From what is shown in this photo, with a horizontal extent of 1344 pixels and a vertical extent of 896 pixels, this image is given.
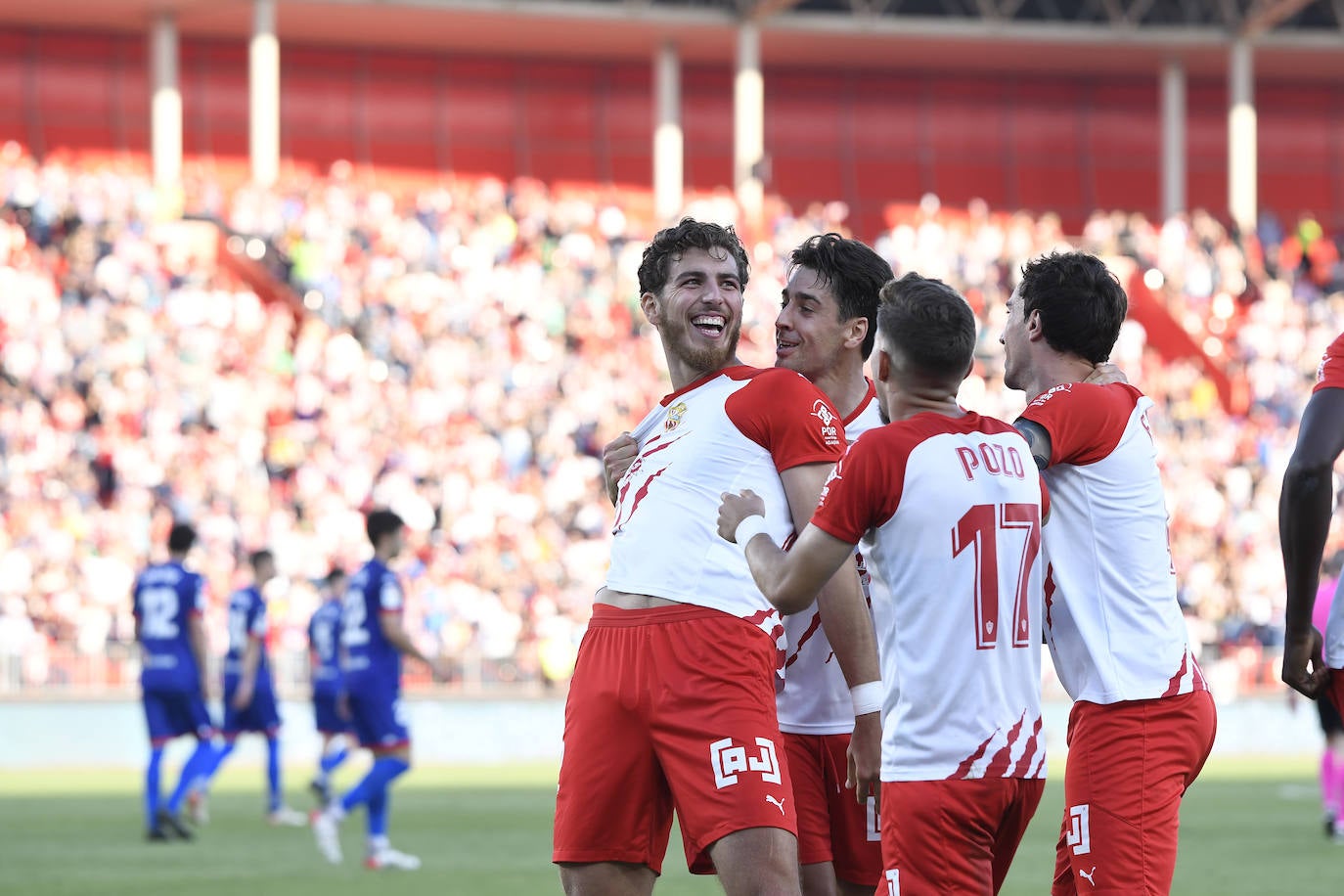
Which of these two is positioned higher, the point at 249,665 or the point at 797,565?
the point at 797,565

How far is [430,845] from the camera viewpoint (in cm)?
1470

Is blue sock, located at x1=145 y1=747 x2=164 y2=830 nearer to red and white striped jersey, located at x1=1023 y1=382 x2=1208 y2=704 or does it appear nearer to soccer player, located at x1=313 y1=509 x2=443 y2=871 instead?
soccer player, located at x1=313 y1=509 x2=443 y2=871

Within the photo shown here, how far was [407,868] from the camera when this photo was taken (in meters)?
13.2

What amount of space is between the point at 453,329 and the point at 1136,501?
962 inches

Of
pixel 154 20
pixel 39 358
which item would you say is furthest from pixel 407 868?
pixel 154 20

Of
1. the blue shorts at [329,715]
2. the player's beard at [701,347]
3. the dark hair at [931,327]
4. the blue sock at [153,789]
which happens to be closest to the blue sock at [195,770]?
the blue sock at [153,789]

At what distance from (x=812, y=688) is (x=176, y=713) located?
36.1 feet

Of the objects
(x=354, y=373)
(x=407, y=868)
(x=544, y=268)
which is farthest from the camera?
(x=544, y=268)

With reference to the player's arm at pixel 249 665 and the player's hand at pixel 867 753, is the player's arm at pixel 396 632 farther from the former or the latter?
the player's hand at pixel 867 753

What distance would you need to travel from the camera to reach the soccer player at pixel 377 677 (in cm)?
1352

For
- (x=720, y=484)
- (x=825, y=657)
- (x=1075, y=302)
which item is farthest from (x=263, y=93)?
(x=1075, y=302)

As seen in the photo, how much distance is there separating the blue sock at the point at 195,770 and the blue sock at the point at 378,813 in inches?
109

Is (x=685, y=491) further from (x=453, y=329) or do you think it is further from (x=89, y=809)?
(x=453, y=329)

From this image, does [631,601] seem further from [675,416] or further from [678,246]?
[678,246]
